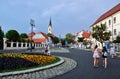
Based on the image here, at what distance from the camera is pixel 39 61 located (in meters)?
16.4

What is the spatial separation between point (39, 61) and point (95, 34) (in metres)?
43.6

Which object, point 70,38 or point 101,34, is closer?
point 101,34

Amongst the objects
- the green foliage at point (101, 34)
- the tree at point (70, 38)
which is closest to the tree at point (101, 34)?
the green foliage at point (101, 34)

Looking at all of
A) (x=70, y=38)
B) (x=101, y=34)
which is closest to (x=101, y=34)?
(x=101, y=34)

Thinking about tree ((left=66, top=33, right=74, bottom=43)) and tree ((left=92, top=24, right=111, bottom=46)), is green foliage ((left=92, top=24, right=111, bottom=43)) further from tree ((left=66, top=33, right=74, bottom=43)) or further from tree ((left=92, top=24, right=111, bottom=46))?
tree ((left=66, top=33, right=74, bottom=43))

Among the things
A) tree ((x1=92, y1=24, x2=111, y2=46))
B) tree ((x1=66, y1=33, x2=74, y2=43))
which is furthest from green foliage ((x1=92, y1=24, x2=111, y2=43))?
tree ((x1=66, y1=33, x2=74, y2=43))

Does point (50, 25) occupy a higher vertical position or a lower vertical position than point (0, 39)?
higher

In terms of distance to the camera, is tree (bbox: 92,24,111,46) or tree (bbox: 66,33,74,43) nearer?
tree (bbox: 92,24,111,46)

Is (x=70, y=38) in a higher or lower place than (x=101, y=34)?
higher

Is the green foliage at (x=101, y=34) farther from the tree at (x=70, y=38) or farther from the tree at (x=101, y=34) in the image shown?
the tree at (x=70, y=38)

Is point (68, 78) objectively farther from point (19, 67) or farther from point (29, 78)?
point (19, 67)

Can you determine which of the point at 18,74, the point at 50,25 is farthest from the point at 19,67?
the point at 50,25

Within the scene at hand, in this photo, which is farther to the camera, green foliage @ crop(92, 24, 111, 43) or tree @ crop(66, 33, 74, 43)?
tree @ crop(66, 33, 74, 43)

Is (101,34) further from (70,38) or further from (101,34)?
(70,38)
